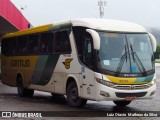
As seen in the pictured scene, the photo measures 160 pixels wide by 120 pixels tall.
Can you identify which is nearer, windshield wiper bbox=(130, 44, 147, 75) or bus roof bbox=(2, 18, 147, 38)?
windshield wiper bbox=(130, 44, 147, 75)

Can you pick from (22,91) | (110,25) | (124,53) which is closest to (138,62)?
(124,53)

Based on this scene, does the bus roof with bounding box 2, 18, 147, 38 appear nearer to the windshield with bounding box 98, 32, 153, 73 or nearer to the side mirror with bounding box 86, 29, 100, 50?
the windshield with bounding box 98, 32, 153, 73

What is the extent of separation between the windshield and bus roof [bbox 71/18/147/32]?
7.9 inches

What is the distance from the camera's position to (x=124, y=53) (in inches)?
527

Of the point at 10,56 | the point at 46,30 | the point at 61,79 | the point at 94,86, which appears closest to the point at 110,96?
the point at 94,86

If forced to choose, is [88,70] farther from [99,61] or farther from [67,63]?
[67,63]

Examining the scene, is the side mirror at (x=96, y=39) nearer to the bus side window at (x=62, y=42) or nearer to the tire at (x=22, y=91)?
the bus side window at (x=62, y=42)

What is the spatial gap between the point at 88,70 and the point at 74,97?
143 cm

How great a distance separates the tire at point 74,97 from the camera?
46.8ft

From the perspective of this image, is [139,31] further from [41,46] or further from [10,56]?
[10,56]

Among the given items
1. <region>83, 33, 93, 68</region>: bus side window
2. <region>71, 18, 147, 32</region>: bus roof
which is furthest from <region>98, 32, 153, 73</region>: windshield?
<region>83, 33, 93, 68</region>: bus side window

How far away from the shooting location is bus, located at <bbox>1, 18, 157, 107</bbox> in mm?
12992

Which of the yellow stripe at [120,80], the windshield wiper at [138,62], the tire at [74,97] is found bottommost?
the tire at [74,97]

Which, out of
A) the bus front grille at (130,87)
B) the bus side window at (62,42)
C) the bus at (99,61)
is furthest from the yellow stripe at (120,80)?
the bus side window at (62,42)
